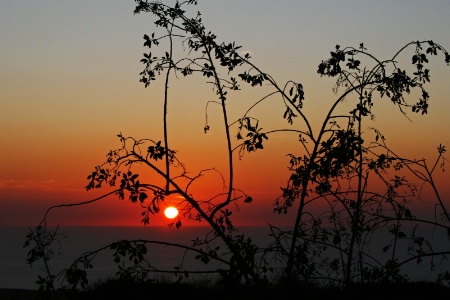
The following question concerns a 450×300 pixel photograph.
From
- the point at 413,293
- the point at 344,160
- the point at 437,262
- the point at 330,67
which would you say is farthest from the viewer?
the point at 413,293

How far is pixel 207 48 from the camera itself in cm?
984

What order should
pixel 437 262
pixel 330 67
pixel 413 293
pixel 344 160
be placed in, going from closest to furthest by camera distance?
pixel 344 160 < pixel 330 67 < pixel 437 262 < pixel 413 293

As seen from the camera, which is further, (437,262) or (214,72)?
(437,262)

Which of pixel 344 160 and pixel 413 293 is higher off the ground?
pixel 344 160

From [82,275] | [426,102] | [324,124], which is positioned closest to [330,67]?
[324,124]

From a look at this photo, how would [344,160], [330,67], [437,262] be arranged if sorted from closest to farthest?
[344,160], [330,67], [437,262]

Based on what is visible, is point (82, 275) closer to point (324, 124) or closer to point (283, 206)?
point (283, 206)

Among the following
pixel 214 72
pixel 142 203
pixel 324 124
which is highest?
pixel 214 72

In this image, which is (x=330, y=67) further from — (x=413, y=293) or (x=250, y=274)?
(x=413, y=293)

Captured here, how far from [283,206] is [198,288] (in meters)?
4.47

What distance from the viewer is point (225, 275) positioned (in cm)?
931

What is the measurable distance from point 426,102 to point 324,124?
144cm

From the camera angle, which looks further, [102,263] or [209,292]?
[102,263]

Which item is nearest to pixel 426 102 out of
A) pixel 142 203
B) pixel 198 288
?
pixel 142 203
